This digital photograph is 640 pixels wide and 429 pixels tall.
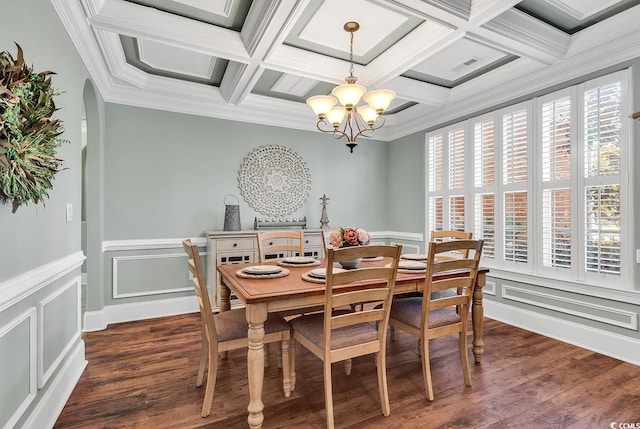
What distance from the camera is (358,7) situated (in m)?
2.44

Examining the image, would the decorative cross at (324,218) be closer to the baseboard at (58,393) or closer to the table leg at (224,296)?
the table leg at (224,296)

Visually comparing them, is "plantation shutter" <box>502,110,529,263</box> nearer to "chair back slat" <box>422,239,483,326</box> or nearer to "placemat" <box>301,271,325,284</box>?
"chair back slat" <box>422,239,483,326</box>

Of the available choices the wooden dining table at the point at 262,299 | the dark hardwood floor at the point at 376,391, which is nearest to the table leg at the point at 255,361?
the wooden dining table at the point at 262,299

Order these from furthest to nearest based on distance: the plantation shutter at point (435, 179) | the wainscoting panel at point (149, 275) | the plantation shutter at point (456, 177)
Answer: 1. the plantation shutter at point (435, 179)
2. the plantation shutter at point (456, 177)
3. the wainscoting panel at point (149, 275)

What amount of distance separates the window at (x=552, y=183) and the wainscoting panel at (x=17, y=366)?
4089 millimetres

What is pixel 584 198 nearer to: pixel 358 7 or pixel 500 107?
pixel 500 107

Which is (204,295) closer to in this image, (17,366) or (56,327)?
(17,366)

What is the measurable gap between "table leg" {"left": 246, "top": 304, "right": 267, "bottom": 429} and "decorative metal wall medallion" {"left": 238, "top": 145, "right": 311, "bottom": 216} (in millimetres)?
2740

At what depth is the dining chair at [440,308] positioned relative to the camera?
7.04 ft

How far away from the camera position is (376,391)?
2232 mm

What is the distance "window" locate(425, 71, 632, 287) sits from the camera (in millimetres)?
2820

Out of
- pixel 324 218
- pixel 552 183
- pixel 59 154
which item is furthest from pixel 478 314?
pixel 59 154

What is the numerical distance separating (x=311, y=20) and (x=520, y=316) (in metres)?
3.55

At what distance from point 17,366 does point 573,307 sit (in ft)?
13.5
